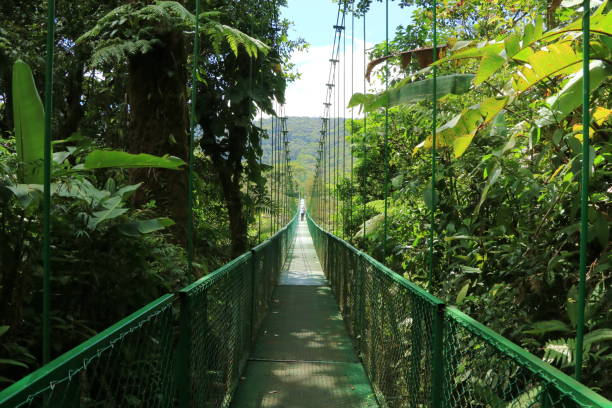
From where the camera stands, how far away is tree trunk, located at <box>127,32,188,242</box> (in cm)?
355

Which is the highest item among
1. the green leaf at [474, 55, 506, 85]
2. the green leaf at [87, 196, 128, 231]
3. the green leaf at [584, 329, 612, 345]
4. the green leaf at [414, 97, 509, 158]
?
the green leaf at [474, 55, 506, 85]

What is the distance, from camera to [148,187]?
11.6ft

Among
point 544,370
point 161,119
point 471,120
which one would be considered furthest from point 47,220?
point 161,119

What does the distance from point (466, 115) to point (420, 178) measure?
5.46 feet

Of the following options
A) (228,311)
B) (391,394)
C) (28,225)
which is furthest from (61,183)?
(391,394)

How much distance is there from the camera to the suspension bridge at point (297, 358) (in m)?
1.11

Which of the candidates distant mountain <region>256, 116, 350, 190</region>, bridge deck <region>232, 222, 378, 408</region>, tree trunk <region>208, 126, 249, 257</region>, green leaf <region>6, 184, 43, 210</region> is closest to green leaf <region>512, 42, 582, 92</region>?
green leaf <region>6, 184, 43, 210</region>

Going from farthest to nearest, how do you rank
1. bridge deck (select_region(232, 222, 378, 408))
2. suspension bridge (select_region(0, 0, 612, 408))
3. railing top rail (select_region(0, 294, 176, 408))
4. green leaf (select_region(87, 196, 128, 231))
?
bridge deck (select_region(232, 222, 378, 408))
green leaf (select_region(87, 196, 128, 231))
suspension bridge (select_region(0, 0, 612, 408))
railing top rail (select_region(0, 294, 176, 408))

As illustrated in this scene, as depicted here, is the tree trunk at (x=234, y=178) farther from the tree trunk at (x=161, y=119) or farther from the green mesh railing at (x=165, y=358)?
the green mesh railing at (x=165, y=358)

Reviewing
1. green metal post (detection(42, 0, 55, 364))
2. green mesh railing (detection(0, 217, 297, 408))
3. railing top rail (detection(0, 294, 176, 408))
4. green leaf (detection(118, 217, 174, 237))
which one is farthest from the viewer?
green leaf (detection(118, 217, 174, 237))

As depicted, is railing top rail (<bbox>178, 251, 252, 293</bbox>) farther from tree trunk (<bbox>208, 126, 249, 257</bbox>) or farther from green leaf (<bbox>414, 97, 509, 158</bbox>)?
tree trunk (<bbox>208, 126, 249, 257</bbox>)

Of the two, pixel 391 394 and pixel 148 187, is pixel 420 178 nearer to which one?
pixel 391 394

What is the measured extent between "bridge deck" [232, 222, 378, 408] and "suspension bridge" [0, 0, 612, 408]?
0.01 metres

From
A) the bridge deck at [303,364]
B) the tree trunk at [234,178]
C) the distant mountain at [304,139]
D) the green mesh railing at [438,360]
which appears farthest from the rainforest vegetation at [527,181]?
the distant mountain at [304,139]
